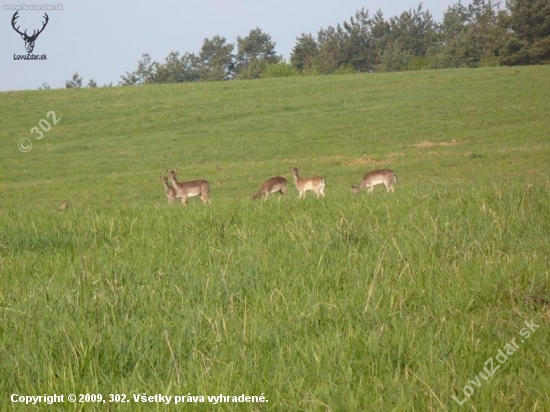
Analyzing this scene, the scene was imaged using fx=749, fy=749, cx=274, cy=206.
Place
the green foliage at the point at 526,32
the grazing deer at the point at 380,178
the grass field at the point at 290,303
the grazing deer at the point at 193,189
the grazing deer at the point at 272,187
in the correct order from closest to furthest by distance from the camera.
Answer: the grass field at the point at 290,303
the grazing deer at the point at 272,187
the grazing deer at the point at 380,178
the grazing deer at the point at 193,189
the green foliage at the point at 526,32

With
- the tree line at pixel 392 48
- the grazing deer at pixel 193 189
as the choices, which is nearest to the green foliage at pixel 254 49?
the tree line at pixel 392 48

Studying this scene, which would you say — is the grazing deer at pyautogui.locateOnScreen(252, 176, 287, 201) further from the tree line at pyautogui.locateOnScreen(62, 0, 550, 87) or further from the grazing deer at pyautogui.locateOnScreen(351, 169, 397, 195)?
the tree line at pyautogui.locateOnScreen(62, 0, 550, 87)

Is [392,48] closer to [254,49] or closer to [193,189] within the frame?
[254,49]

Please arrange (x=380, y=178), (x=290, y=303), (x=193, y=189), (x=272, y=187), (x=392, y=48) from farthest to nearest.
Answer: (x=392, y=48) < (x=193, y=189) < (x=380, y=178) < (x=272, y=187) < (x=290, y=303)

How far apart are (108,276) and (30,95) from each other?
48.2 metres

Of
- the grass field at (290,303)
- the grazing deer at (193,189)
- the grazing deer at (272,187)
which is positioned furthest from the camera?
the grazing deer at (193,189)

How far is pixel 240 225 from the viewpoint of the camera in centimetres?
826

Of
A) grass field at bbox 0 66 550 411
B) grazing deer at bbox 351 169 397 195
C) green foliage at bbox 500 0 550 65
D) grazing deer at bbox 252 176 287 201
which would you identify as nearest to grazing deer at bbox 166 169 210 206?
grazing deer at bbox 252 176 287 201

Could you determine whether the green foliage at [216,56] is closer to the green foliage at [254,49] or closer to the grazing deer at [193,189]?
the green foliage at [254,49]

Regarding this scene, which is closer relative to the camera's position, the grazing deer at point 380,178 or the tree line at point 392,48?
the grazing deer at point 380,178

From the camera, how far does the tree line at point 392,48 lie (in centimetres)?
6925

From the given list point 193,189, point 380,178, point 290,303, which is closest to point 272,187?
point 193,189

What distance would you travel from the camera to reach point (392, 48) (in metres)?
102

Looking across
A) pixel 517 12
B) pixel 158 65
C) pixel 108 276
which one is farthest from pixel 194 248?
pixel 158 65
